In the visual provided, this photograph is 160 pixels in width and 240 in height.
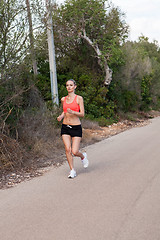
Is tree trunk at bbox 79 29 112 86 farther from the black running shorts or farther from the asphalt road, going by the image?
the black running shorts

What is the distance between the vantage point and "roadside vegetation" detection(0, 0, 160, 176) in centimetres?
877

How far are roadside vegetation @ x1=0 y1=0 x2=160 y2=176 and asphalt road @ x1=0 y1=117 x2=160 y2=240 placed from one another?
1805 millimetres

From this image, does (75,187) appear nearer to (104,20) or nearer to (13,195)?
(13,195)

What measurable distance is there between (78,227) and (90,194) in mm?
1518

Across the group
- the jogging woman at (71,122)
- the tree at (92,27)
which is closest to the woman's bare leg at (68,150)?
the jogging woman at (71,122)

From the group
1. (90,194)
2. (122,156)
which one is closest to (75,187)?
(90,194)

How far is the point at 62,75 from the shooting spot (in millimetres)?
18812

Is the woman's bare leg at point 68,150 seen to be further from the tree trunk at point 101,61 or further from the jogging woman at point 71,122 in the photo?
the tree trunk at point 101,61

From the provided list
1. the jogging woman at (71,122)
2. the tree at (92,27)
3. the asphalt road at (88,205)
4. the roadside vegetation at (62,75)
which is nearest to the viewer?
the asphalt road at (88,205)

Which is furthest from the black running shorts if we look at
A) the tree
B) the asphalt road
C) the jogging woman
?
the tree

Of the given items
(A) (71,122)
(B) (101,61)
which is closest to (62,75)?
(B) (101,61)

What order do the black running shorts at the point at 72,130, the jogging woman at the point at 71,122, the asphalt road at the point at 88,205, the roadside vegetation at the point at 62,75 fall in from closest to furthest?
the asphalt road at the point at 88,205 < the jogging woman at the point at 71,122 < the black running shorts at the point at 72,130 < the roadside vegetation at the point at 62,75

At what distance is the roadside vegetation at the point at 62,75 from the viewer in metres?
8.77

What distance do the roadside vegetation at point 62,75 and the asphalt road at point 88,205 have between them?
1.81 metres
